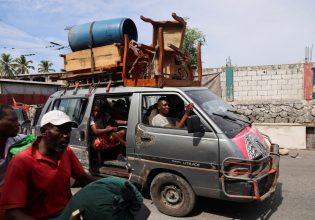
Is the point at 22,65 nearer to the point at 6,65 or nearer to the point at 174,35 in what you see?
the point at 6,65

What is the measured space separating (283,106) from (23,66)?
53164 mm

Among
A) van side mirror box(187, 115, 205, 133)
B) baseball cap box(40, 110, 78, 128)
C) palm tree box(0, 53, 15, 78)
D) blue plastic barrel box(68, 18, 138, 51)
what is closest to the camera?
baseball cap box(40, 110, 78, 128)

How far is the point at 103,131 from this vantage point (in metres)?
5.38

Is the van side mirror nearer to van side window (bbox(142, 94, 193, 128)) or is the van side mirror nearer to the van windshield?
the van windshield

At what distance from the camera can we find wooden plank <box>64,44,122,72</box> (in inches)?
208

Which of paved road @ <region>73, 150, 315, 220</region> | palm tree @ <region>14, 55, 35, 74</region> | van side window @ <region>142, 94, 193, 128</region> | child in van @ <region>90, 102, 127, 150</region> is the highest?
palm tree @ <region>14, 55, 35, 74</region>

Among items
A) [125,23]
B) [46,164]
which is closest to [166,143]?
[46,164]

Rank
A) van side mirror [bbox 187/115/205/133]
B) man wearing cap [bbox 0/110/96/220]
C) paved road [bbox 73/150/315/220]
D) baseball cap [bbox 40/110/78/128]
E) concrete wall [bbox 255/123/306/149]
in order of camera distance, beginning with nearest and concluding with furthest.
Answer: man wearing cap [bbox 0/110/96/220], baseball cap [bbox 40/110/78/128], van side mirror [bbox 187/115/205/133], paved road [bbox 73/150/315/220], concrete wall [bbox 255/123/306/149]

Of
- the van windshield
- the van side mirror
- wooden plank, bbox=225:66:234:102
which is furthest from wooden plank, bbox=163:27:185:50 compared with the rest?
wooden plank, bbox=225:66:234:102

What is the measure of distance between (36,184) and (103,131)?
10.9 feet

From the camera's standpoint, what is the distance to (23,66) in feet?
178

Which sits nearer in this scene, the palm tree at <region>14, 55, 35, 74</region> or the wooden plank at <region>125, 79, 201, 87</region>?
the wooden plank at <region>125, 79, 201, 87</region>

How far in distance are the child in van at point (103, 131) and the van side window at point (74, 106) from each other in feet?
0.95

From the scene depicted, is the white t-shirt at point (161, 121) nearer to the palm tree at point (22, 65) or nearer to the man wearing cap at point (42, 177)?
the man wearing cap at point (42, 177)
